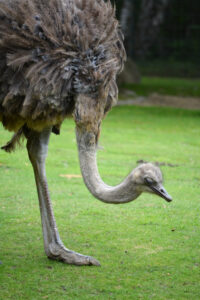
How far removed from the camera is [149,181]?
3035 millimetres

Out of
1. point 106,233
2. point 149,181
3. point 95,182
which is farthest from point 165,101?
point 149,181

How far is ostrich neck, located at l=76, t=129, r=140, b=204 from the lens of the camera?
312 centimetres

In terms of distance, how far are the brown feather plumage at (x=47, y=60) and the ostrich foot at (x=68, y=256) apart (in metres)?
0.89

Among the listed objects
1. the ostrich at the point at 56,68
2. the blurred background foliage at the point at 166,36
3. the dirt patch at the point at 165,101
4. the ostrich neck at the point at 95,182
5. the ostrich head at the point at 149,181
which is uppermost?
the ostrich at the point at 56,68

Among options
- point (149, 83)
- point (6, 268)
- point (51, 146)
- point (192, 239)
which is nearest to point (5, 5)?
Answer: point (6, 268)

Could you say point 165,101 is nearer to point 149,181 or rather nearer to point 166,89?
point 166,89

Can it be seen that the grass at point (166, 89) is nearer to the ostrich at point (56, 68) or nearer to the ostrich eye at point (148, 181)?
the ostrich at point (56, 68)

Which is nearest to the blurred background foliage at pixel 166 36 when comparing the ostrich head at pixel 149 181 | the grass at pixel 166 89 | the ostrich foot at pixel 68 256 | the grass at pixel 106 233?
the grass at pixel 166 89

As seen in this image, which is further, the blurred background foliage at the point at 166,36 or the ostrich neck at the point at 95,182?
the blurred background foliage at the point at 166,36

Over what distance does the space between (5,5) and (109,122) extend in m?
6.78

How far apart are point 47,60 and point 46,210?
1064 mm

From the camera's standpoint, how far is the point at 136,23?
799 inches

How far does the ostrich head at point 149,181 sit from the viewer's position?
3.04 metres

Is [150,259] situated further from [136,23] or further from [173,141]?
[136,23]
